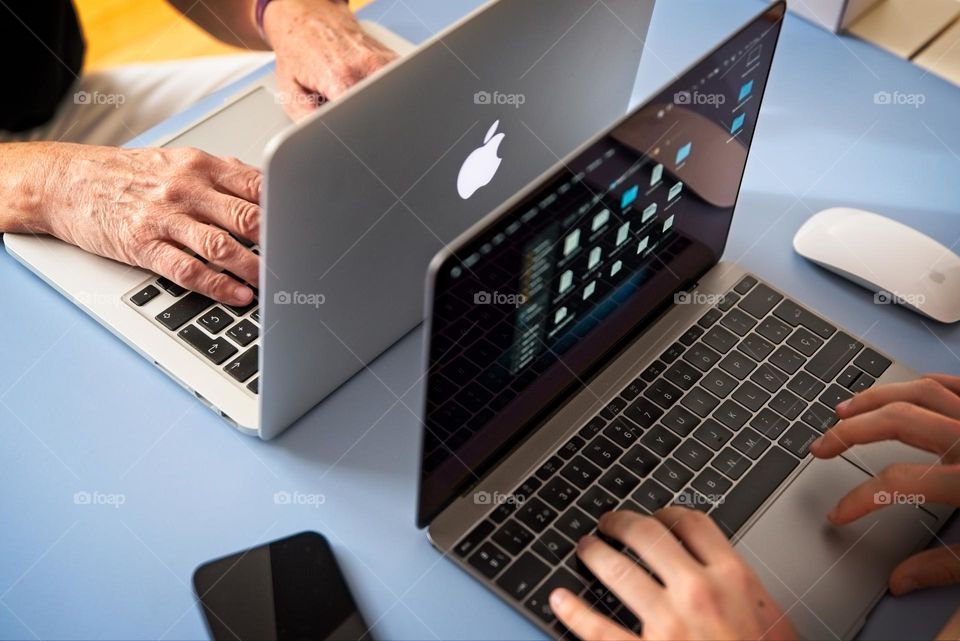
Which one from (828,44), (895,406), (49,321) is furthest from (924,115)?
(49,321)

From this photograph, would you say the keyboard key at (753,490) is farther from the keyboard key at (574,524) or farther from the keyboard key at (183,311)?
the keyboard key at (183,311)

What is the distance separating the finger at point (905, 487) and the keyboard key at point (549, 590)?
26 centimetres

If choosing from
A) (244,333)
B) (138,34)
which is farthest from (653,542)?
(138,34)

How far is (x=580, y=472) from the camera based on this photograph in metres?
0.99

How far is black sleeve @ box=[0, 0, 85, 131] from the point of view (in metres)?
1.60

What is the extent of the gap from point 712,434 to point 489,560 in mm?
274

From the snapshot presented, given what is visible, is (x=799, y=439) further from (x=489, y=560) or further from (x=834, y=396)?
(x=489, y=560)

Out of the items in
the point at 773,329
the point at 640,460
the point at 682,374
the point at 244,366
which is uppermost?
the point at 773,329

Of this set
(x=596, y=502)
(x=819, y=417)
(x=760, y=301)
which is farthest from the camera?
(x=760, y=301)

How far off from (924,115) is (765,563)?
0.81m

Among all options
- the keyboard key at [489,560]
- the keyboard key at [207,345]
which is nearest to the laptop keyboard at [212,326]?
the keyboard key at [207,345]

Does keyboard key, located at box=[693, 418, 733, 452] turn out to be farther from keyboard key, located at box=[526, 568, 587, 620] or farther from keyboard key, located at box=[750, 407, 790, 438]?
keyboard key, located at box=[526, 568, 587, 620]

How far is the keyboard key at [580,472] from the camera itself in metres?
0.98

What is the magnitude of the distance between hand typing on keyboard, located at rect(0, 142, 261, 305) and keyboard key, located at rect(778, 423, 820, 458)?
1.92 feet
